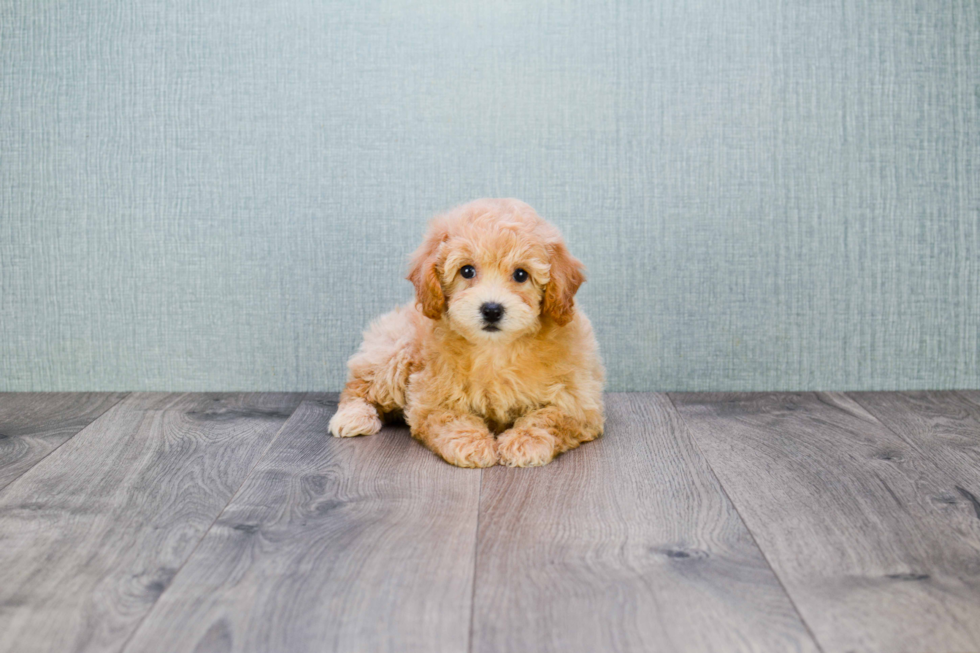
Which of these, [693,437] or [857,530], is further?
[693,437]

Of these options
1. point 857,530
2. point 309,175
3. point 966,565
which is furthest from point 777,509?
point 309,175

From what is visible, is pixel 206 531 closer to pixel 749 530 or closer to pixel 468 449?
pixel 468 449

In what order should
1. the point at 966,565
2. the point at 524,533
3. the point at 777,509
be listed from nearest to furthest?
the point at 966,565
the point at 524,533
the point at 777,509

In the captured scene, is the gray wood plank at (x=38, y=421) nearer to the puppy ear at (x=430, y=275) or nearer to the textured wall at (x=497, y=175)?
the textured wall at (x=497, y=175)

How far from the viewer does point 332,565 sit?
1473 mm

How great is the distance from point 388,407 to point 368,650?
123 cm

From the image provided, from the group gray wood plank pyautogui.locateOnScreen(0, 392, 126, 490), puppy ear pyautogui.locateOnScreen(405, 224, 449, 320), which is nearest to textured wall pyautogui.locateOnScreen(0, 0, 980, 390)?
gray wood plank pyautogui.locateOnScreen(0, 392, 126, 490)

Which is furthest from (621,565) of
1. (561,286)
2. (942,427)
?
(942,427)

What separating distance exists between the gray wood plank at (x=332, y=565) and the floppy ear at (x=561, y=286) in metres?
0.44

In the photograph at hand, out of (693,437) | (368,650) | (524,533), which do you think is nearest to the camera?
(368,650)

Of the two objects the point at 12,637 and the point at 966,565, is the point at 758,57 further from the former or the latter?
the point at 12,637

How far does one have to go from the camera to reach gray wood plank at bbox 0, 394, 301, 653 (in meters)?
1.30

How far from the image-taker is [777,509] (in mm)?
1737

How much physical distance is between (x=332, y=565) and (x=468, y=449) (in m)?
0.60
